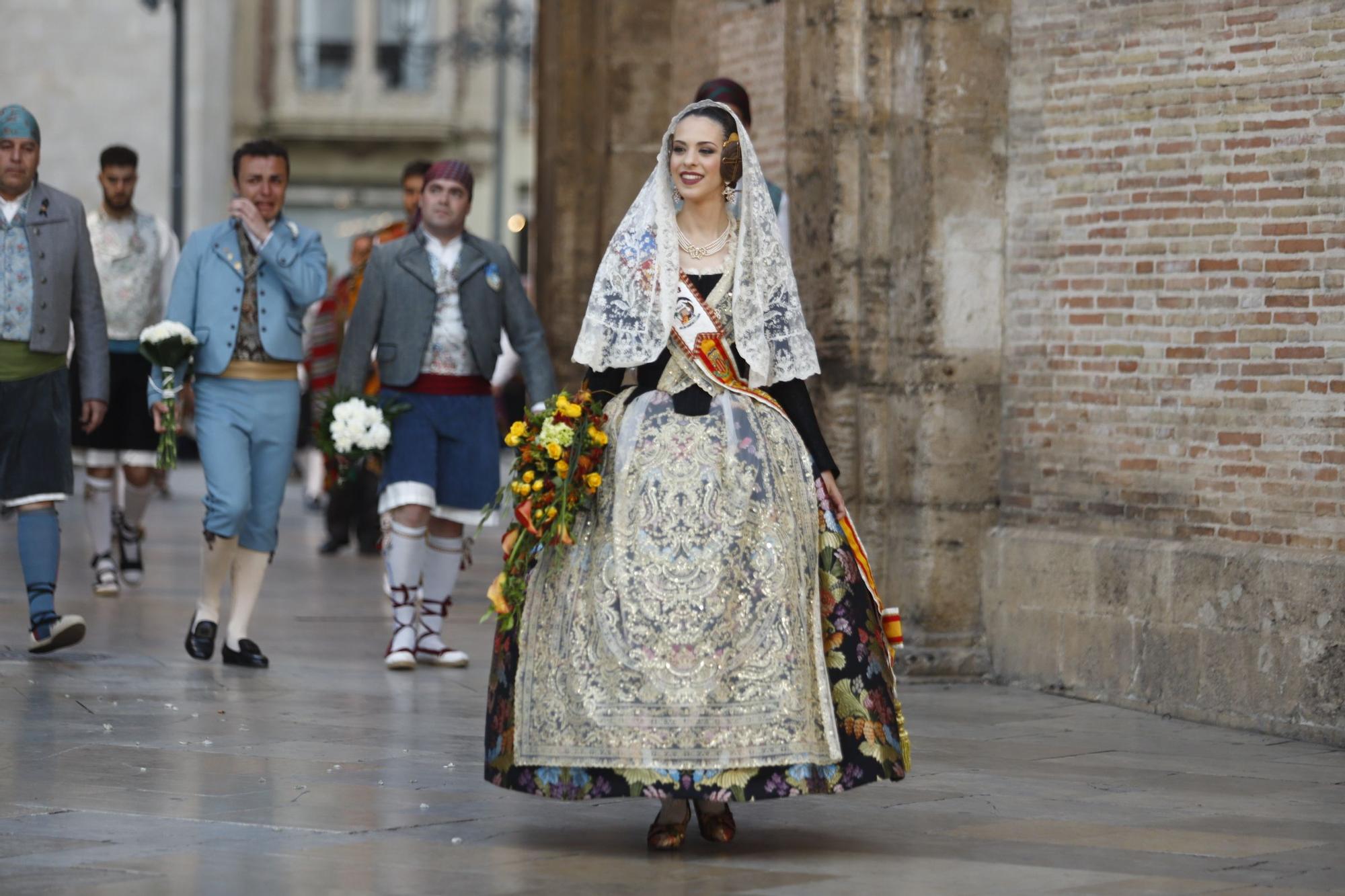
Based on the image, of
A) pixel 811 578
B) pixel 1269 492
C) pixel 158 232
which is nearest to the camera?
pixel 811 578

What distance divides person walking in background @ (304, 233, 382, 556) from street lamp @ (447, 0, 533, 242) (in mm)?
19702

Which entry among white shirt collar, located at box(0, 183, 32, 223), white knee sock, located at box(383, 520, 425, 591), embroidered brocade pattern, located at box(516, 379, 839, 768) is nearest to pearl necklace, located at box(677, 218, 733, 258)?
embroidered brocade pattern, located at box(516, 379, 839, 768)

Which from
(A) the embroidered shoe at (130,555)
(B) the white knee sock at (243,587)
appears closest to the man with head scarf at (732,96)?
(B) the white knee sock at (243,587)

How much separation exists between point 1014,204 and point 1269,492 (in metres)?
2.04

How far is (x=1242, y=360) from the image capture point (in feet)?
31.3

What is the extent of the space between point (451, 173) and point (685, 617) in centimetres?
457

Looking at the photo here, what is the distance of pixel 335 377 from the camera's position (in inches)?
528

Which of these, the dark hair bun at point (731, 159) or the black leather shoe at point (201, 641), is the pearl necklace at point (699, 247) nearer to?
the dark hair bun at point (731, 159)

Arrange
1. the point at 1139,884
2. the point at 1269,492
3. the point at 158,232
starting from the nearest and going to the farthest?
the point at 1139,884 → the point at 1269,492 → the point at 158,232

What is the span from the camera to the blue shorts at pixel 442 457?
422 inches

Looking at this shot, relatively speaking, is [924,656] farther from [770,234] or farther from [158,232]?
[158,232]

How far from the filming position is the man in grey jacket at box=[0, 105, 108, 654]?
1046 centimetres

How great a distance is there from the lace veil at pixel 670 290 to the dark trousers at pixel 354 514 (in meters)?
9.90

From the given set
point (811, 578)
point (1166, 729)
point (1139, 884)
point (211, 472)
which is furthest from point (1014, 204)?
point (1139, 884)
